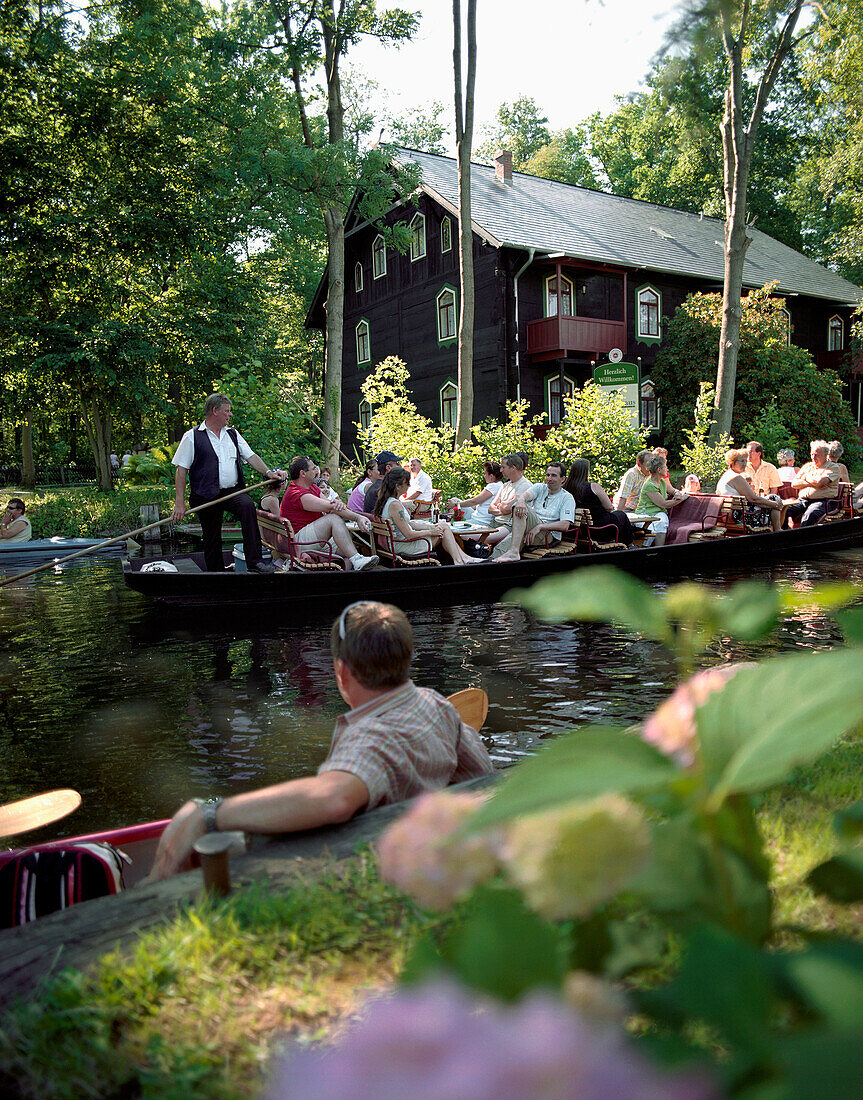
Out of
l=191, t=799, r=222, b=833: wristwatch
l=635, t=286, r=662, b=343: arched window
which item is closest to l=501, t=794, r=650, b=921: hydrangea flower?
l=191, t=799, r=222, b=833: wristwatch

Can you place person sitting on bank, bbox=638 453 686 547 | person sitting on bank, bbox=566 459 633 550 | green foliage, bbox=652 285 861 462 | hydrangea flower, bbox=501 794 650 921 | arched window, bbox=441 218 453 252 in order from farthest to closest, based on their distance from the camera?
arched window, bbox=441 218 453 252
green foliage, bbox=652 285 861 462
person sitting on bank, bbox=638 453 686 547
person sitting on bank, bbox=566 459 633 550
hydrangea flower, bbox=501 794 650 921

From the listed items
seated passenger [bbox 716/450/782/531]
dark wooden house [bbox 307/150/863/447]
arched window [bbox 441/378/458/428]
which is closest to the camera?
seated passenger [bbox 716/450/782/531]

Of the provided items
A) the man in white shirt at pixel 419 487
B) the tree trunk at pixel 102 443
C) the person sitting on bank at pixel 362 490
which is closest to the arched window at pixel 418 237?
the tree trunk at pixel 102 443

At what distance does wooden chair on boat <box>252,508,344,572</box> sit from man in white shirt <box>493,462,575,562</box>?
2026 mm

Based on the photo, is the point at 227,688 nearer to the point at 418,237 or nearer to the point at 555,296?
the point at 555,296

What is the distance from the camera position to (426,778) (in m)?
2.55

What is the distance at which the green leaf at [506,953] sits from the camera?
63cm

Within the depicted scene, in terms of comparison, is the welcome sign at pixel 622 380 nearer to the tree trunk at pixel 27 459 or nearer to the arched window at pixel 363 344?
the arched window at pixel 363 344

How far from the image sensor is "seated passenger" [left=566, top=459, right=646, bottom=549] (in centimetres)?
1068

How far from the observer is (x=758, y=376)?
25078 millimetres

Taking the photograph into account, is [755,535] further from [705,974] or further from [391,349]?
[391,349]

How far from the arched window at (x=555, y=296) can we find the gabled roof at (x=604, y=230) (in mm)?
1023

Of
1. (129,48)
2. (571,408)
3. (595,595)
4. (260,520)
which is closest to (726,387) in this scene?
(571,408)

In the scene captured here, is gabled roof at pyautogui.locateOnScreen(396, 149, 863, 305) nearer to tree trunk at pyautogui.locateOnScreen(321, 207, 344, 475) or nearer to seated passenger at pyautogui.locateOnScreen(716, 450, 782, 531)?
tree trunk at pyautogui.locateOnScreen(321, 207, 344, 475)
